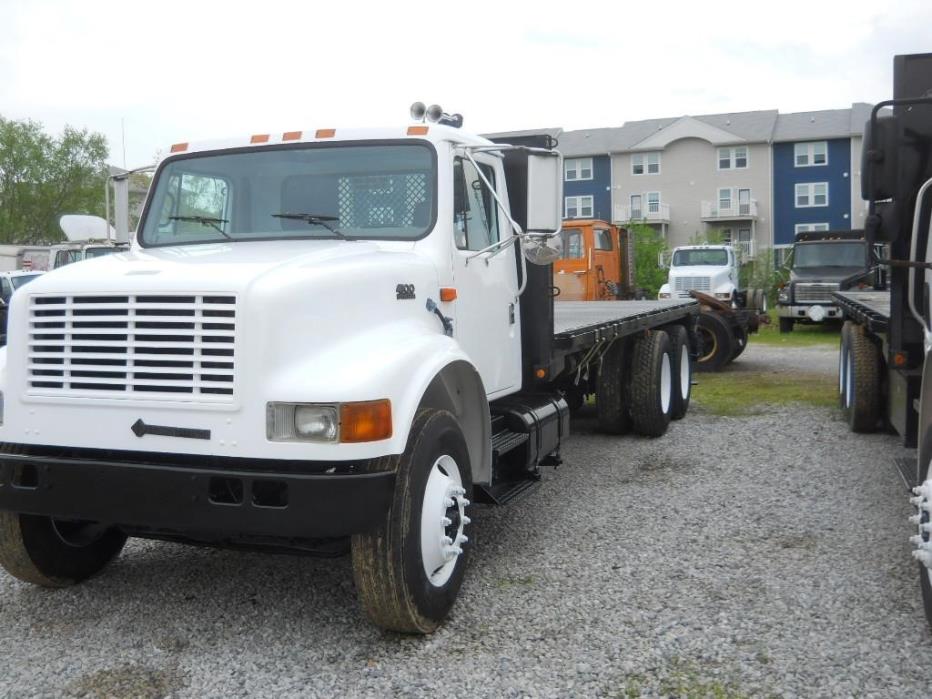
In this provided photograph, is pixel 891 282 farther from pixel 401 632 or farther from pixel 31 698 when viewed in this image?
pixel 31 698

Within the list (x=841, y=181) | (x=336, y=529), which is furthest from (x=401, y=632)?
(x=841, y=181)

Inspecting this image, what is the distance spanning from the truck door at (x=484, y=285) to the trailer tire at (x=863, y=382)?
13.4 feet

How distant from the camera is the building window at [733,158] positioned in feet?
172

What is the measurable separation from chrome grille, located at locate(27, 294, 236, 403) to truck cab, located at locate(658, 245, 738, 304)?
17.8 meters

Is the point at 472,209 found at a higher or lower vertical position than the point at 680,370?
higher

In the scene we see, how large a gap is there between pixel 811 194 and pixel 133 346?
51.6m

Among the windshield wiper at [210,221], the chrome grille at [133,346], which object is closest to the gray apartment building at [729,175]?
the windshield wiper at [210,221]

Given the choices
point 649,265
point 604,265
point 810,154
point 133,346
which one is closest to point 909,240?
point 133,346

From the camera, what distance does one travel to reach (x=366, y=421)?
375 centimetres

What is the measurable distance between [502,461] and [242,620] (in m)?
1.86

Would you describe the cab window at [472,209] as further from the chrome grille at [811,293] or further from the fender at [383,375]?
the chrome grille at [811,293]

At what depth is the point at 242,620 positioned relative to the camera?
4.57m

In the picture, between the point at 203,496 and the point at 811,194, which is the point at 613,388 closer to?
the point at 203,496

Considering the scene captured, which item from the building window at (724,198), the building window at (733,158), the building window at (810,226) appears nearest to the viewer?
the building window at (810,226)
